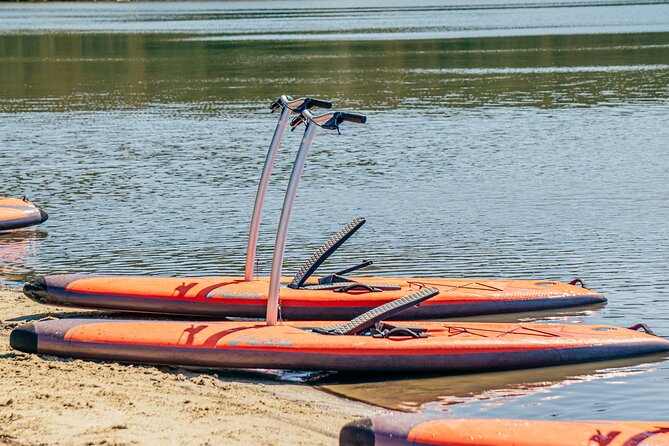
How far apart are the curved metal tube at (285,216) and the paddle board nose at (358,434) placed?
303 centimetres

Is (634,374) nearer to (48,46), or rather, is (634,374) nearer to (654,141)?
(654,141)

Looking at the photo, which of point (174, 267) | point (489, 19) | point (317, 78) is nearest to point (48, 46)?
point (317, 78)

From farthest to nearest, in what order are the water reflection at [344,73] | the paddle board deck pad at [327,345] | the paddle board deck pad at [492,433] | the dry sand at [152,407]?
the water reflection at [344,73]
the paddle board deck pad at [327,345]
the dry sand at [152,407]
the paddle board deck pad at [492,433]

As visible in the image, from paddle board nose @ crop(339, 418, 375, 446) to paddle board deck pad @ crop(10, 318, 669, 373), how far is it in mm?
2398

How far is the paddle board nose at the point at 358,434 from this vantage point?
7.93 meters

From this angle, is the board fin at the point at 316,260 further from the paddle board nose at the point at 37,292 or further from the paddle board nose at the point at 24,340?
the paddle board nose at the point at 24,340

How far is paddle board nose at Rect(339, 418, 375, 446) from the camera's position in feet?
26.0

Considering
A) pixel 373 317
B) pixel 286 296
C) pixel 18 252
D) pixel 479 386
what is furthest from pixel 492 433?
pixel 18 252

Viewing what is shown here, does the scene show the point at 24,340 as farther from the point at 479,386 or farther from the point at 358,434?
the point at 358,434

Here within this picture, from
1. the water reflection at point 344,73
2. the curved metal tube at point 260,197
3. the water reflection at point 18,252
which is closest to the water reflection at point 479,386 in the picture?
the curved metal tube at point 260,197

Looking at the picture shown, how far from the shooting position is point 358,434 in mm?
7961

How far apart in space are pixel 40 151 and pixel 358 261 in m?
14.7

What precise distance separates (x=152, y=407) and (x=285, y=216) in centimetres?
238

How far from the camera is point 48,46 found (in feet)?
229
